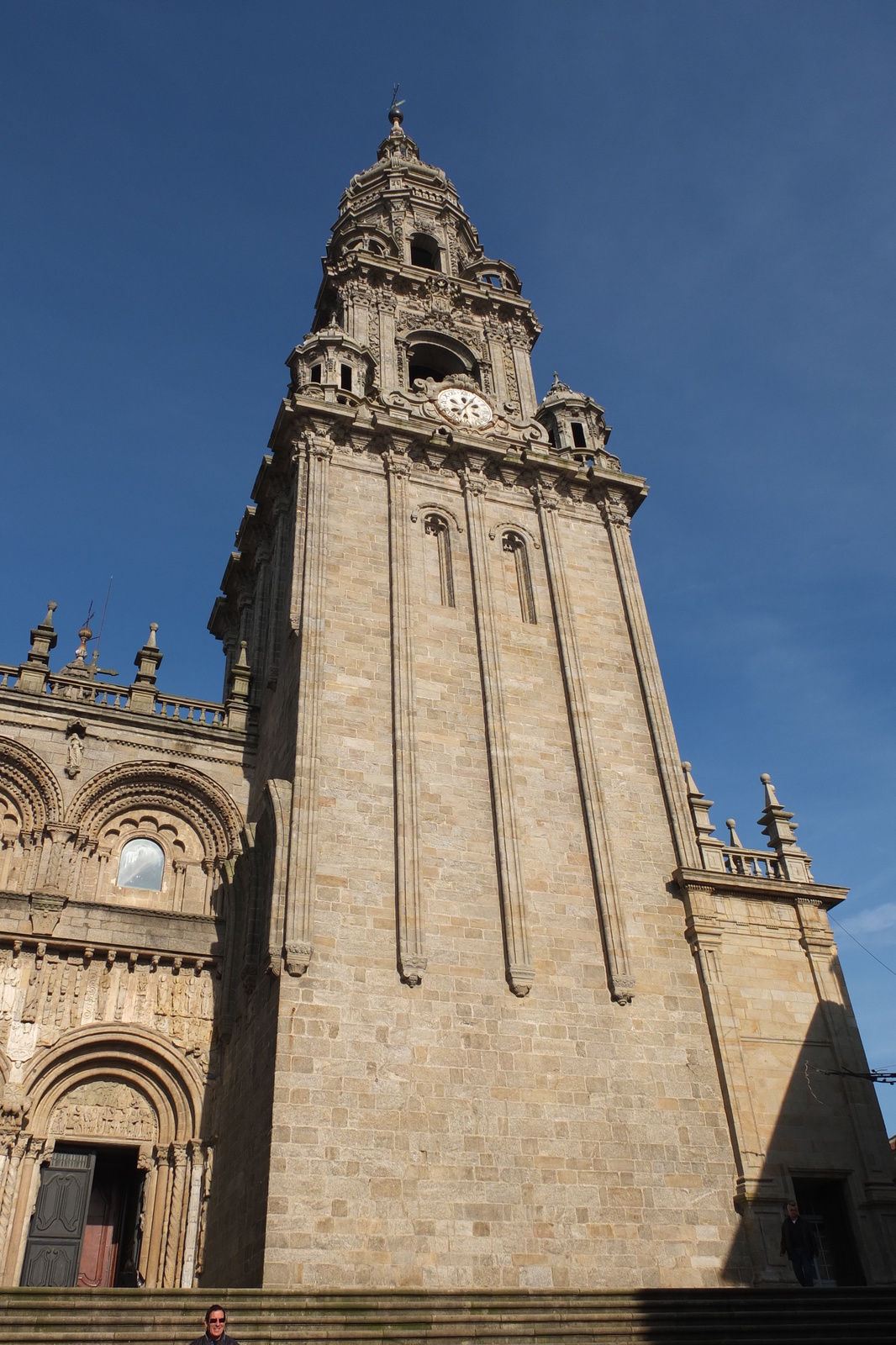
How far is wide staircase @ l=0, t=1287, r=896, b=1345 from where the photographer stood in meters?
12.4

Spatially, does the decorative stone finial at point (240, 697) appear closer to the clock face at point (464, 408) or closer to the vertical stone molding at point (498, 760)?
the vertical stone molding at point (498, 760)

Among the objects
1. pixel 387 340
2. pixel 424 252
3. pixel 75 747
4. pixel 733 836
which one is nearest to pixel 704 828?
pixel 733 836

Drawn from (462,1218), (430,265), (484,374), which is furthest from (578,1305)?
(430,265)

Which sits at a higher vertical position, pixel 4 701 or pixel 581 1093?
pixel 4 701

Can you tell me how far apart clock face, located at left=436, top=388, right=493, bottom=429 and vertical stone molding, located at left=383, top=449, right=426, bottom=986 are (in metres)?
3.61

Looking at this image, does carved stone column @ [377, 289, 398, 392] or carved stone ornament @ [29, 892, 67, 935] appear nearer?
carved stone ornament @ [29, 892, 67, 935]

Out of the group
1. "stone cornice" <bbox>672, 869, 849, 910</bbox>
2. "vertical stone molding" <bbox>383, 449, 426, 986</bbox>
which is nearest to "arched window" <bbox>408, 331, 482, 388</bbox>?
"vertical stone molding" <bbox>383, 449, 426, 986</bbox>

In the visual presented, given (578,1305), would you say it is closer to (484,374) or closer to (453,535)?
(453,535)

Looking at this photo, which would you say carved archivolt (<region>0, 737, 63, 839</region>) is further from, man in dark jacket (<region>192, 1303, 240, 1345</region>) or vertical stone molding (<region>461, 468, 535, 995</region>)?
man in dark jacket (<region>192, 1303, 240, 1345</region>)

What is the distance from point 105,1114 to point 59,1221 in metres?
1.91

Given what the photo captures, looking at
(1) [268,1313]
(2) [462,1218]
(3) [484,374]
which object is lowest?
(1) [268,1313]

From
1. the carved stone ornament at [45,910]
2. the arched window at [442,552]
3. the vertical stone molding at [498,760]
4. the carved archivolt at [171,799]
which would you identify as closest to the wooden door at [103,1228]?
the carved stone ornament at [45,910]

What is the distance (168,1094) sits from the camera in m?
20.8

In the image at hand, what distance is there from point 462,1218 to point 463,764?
8.51 m
